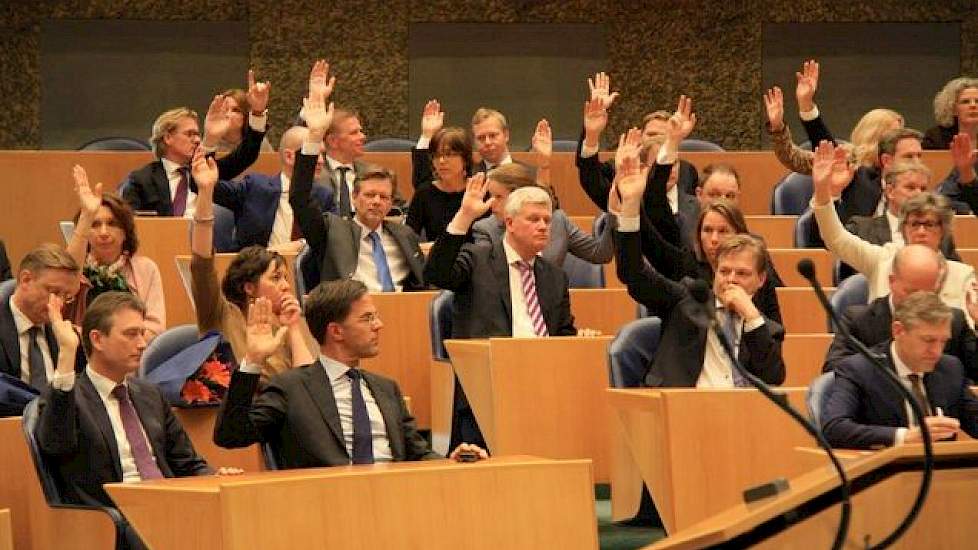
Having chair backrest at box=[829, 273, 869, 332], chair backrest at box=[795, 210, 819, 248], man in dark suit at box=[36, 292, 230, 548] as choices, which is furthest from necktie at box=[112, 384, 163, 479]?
chair backrest at box=[795, 210, 819, 248]

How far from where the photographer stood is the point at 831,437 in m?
4.23

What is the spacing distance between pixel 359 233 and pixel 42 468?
7.67 feet

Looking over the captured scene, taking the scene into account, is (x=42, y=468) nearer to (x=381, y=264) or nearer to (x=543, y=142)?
(x=381, y=264)

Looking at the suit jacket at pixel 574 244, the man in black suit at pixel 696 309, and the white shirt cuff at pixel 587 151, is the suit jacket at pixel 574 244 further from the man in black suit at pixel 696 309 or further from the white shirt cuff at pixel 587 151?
the man in black suit at pixel 696 309

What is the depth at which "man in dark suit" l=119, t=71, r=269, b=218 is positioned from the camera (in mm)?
6742

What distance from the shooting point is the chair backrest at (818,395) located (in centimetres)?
434

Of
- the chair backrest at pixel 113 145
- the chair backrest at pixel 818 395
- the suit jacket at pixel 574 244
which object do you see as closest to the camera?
the chair backrest at pixel 818 395

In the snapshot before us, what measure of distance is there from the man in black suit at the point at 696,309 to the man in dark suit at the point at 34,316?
1603 mm

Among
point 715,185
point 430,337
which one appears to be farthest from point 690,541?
point 715,185

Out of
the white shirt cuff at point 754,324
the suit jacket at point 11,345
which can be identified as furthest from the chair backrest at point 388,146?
the white shirt cuff at point 754,324

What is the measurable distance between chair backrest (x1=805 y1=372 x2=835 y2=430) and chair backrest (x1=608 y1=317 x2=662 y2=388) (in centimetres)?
74

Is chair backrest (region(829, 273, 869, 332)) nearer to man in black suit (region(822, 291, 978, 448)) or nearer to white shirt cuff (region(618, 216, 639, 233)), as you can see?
white shirt cuff (region(618, 216, 639, 233))

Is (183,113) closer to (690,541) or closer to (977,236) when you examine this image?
(977,236)

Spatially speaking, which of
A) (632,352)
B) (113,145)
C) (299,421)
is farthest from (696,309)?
(113,145)
